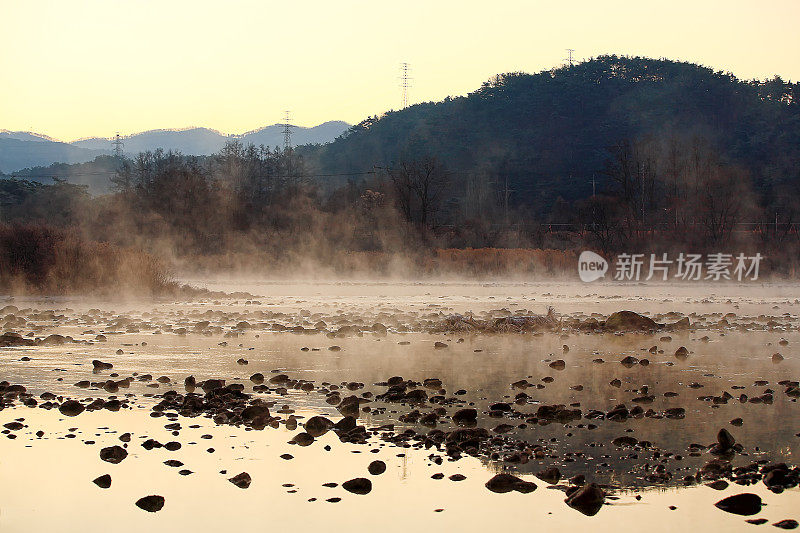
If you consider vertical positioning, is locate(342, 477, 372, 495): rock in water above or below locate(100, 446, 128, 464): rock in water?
above

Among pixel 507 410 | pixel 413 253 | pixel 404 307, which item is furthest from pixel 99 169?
pixel 507 410

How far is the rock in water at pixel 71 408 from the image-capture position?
39.4 feet

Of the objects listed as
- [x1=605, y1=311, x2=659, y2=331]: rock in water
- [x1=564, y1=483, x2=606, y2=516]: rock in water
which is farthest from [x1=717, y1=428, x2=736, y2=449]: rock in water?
[x1=605, y1=311, x2=659, y2=331]: rock in water

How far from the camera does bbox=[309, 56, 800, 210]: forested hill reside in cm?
10588

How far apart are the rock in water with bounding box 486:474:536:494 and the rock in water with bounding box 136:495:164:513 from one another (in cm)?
300

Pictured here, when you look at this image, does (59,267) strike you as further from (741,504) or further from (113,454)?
→ (741,504)

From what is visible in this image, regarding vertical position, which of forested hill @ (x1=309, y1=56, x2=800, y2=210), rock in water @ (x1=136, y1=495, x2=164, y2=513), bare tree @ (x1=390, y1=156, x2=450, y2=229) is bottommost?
rock in water @ (x1=136, y1=495, x2=164, y2=513)

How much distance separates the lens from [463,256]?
54.5 m

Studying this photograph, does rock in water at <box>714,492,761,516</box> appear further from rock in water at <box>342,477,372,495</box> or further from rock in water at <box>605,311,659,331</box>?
rock in water at <box>605,311,659,331</box>

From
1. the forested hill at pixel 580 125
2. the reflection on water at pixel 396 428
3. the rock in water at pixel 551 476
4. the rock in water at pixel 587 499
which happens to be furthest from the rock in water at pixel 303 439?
the forested hill at pixel 580 125

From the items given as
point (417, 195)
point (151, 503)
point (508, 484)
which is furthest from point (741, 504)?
point (417, 195)

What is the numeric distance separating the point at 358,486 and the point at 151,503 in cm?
189

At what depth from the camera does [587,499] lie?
26.1ft

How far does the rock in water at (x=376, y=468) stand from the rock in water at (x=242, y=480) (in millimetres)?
1199
